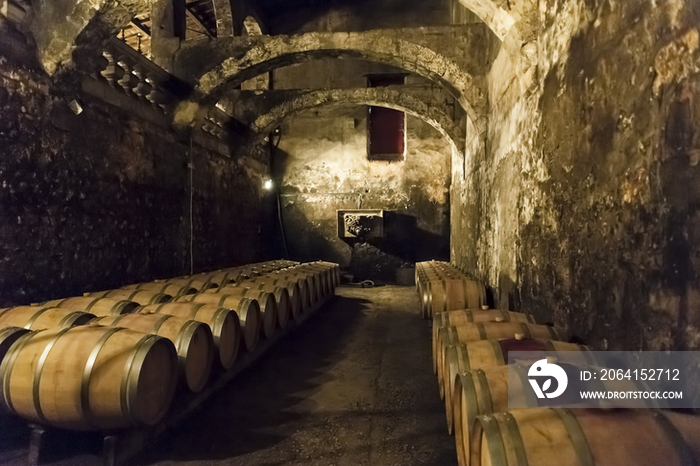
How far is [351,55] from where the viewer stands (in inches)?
274

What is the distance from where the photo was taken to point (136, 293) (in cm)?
473

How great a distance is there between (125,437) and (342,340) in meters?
3.23

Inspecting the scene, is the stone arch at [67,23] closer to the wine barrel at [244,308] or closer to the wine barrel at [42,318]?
the wine barrel at [42,318]

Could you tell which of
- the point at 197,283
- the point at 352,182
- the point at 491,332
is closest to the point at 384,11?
the point at 352,182

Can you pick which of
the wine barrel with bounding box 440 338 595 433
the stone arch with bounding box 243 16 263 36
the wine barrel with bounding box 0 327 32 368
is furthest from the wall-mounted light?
the stone arch with bounding box 243 16 263 36

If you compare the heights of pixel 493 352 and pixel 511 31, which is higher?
pixel 511 31

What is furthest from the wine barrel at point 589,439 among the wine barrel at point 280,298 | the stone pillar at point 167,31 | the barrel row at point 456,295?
the stone pillar at point 167,31

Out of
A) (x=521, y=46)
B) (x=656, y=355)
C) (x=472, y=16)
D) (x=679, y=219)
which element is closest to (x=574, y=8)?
(x=521, y=46)

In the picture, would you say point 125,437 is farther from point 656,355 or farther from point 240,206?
point 240,206

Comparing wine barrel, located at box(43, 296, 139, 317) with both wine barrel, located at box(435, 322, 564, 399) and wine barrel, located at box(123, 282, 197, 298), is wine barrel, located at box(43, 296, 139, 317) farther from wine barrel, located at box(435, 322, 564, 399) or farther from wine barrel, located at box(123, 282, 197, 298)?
wine barrel, located at box(435, 322, 564, 399)

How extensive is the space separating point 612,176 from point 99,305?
4336 millimetres

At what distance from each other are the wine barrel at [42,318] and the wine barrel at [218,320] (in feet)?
1.57

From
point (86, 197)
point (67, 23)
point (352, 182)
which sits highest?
point (67, 23)

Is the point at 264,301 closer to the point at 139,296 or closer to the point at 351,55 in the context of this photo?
the point at 139,296
